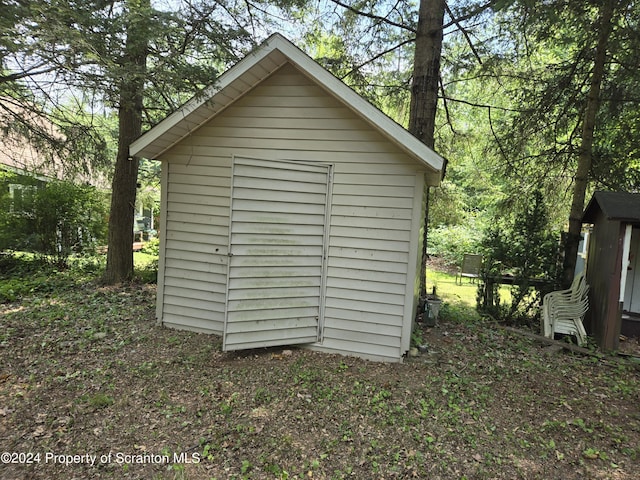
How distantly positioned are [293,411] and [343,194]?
261 cm

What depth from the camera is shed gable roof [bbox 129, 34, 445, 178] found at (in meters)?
4.21

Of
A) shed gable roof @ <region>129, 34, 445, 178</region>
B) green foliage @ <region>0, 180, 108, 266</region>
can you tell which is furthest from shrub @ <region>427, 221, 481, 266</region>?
green foliage @ <region>0, 180, 108, 266</region>

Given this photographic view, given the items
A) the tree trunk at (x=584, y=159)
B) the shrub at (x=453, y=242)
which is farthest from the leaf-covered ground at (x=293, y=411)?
the shrub at (x=453, y=242)

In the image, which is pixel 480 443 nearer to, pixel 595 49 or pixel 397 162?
pixel 397 162

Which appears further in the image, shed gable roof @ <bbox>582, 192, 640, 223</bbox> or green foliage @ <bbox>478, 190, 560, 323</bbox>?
green foliage @ <bbox>478, 190, 560, 323</bbox>

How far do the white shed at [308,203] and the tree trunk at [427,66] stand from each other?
213 cm

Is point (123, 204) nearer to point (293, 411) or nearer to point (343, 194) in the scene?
point (343, 194)

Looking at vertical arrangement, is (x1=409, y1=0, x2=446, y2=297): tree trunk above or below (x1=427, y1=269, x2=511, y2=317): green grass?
above

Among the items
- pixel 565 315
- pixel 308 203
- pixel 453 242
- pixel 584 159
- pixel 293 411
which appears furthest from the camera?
pixel 453 242

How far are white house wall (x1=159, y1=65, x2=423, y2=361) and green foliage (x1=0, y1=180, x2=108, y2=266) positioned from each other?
5.84 m

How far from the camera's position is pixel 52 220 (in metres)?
8.86

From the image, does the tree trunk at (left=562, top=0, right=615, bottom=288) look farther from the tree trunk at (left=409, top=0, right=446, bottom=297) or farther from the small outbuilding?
the tree trunk at (left=409, top=0, right=446, bottom=297)

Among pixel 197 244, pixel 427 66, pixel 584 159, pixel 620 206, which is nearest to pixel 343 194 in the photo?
pixel 197 244

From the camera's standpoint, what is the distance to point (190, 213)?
521cm
